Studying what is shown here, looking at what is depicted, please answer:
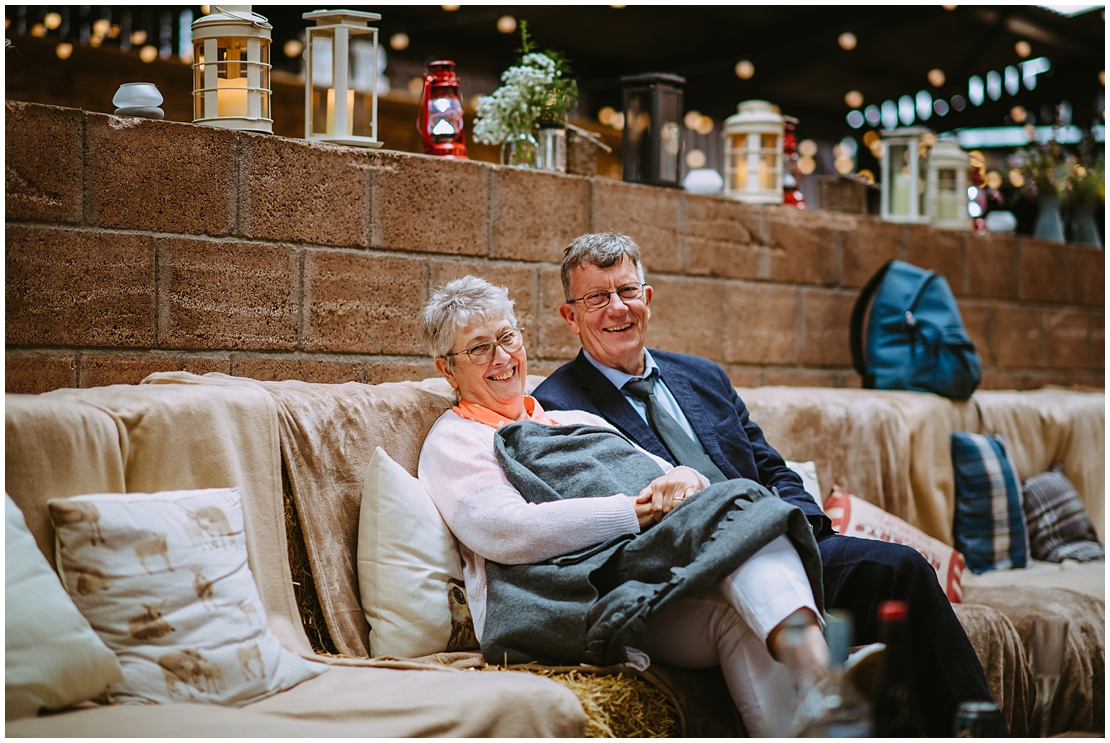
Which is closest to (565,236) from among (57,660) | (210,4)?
(210,4)

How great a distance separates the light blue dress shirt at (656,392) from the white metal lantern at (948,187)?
2.34 metres

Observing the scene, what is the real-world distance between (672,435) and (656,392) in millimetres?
175

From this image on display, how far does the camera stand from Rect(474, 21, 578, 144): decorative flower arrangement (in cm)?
305

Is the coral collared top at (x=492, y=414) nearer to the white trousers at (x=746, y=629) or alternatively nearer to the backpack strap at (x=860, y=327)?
the white trousers at (x=746, y=629)

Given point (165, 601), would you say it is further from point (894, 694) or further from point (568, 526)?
point (894, 694)

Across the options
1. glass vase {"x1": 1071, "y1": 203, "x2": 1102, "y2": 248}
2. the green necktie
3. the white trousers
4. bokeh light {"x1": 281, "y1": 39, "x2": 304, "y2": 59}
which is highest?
bokeh light {"x1": 281, "y1": 39, "x2": 304, "y2": 59}

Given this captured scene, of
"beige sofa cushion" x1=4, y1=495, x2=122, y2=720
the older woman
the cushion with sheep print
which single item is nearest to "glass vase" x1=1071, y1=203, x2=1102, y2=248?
the older woman

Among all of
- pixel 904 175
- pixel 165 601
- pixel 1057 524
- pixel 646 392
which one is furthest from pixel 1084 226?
pixel 165 601

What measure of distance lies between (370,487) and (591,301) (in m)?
0.76

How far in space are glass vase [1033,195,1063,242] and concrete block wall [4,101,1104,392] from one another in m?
1.61

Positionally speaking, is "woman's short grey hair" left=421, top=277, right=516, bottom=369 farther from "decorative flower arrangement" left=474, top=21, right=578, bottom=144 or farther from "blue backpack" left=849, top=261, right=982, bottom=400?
"blue backpack" left=849, top=261, right=982, bottom=400

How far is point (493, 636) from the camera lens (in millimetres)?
2016

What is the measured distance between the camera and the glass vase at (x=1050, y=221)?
489 centimetres

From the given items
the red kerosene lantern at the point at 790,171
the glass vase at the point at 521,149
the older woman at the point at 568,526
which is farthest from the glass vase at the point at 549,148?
the red kerosene lantern at the point at 790,171
